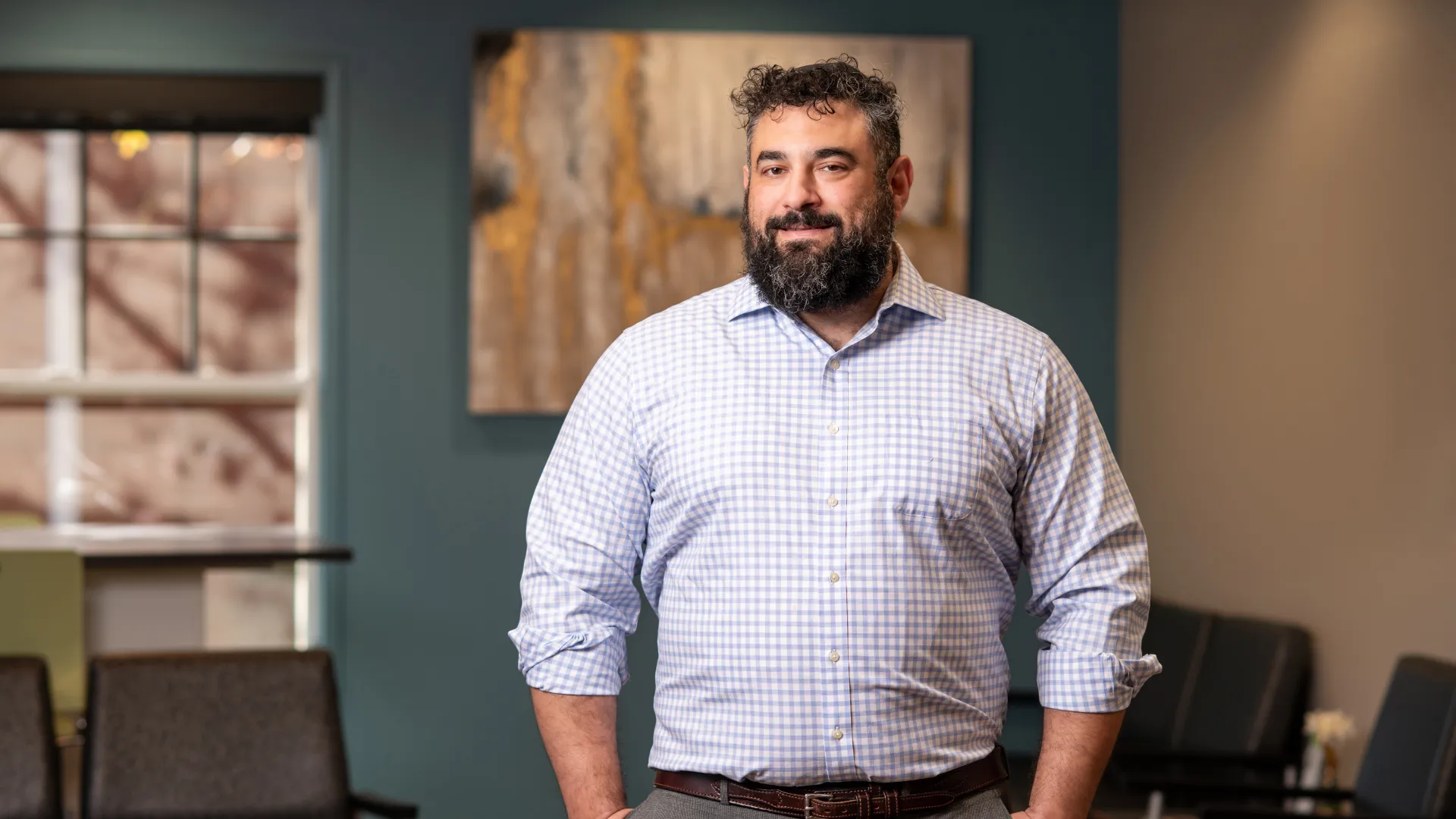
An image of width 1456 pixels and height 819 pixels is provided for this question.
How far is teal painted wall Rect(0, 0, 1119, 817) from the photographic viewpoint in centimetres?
445

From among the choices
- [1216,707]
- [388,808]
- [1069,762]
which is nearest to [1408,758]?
[1216,707]

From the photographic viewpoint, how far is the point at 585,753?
5.68 feet

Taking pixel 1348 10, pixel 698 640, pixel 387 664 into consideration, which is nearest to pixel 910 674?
pixel 698 640

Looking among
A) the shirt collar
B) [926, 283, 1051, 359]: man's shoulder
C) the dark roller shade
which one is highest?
the dark roller shade

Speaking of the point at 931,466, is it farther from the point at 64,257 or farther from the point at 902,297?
the point at 64,257

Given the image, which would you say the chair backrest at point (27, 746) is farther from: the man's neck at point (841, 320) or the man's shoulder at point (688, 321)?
the man's neck at point (841, 320)

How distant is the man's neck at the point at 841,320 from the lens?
5.74 ft

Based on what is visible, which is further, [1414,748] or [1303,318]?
[1303,318]

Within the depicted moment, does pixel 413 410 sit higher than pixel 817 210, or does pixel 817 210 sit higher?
pixel 817 210

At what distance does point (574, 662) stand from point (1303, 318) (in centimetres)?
231

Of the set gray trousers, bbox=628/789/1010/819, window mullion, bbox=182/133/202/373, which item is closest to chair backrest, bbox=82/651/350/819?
gray trousers, bbox=628/789/1010/819

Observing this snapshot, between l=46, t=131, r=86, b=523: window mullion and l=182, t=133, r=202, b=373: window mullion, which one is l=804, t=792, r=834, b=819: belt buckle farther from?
l=46, t=131, r=86, b=523: window mullion

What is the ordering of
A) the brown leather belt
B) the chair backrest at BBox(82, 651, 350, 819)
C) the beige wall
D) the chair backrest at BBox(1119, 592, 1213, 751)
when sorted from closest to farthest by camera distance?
the brown leather belt → the chair backrest at BBox(82, 651, 350, 819) → the beige wall → the chair backrest at BBox(1119, 592, 1213, 751)

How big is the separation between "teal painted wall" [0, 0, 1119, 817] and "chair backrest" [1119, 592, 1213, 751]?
4.64 ft
